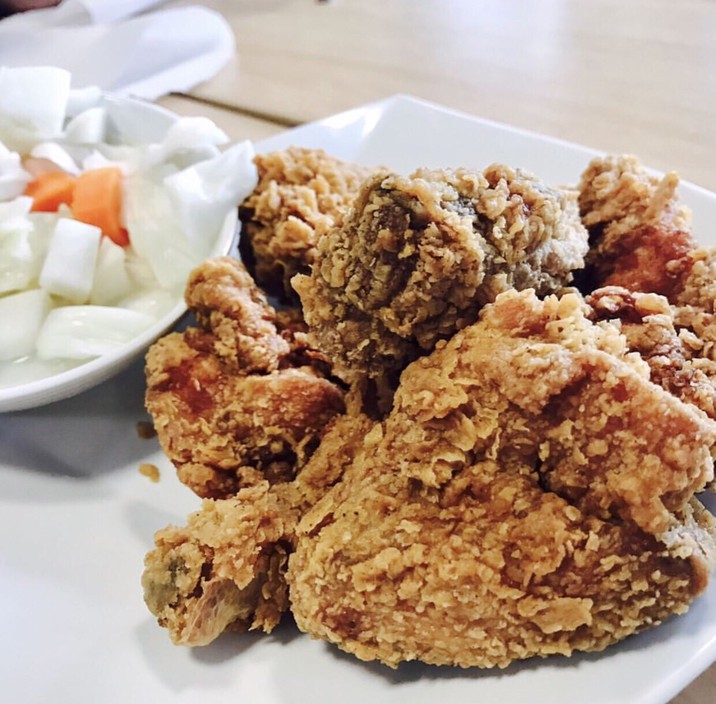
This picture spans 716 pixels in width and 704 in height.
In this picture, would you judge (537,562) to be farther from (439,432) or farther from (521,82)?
(521,82)

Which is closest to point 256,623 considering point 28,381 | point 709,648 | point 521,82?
point 709,648

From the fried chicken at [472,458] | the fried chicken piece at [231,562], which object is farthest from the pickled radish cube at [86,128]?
the fried chicken piece at [231,562]

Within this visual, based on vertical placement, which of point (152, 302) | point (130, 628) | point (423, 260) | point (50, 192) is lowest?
point (130, 628)

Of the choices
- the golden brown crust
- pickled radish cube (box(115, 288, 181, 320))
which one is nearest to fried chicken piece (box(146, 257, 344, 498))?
the golden brown crust

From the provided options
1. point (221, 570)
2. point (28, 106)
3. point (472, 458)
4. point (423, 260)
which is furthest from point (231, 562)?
point (28, 106)

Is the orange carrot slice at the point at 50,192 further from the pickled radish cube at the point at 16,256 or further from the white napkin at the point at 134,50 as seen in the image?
the white napkin at the point at 134,50

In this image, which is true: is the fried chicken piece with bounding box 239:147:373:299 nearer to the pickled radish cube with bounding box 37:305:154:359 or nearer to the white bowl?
the white bowl

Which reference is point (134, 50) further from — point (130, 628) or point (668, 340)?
point (668, 340)
